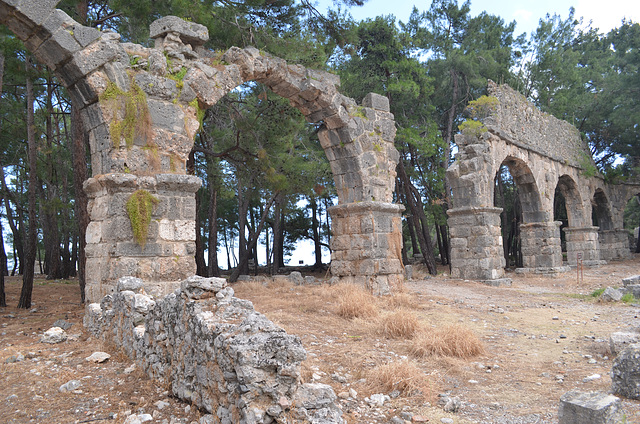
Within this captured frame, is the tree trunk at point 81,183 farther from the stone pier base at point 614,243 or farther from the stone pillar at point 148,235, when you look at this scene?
the stone pier base at point 614,243

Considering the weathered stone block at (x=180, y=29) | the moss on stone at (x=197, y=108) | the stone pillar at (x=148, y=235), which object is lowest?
the stone pillar at (x=148, y=235)

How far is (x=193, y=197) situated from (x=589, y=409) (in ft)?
17.5

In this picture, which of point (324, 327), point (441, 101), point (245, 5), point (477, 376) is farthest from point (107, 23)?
point (441, 101)

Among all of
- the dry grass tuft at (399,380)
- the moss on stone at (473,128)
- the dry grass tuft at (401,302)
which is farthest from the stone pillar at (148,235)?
the moss on stone at (473,128)

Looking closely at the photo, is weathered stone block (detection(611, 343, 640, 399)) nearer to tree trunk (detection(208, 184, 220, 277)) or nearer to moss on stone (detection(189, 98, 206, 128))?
moss on stone (detection(189, 98, 206, 128))

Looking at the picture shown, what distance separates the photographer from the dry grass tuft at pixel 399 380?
3.82 meters

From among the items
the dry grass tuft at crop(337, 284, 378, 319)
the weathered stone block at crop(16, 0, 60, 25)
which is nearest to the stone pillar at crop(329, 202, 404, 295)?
the dry grass tuft at crop(337, 284, 378, 319)

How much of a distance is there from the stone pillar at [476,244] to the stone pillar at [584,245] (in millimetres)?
7906

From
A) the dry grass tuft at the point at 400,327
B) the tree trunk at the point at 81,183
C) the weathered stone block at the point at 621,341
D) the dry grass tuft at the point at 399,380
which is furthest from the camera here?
the tree trunk at the point at 81,183

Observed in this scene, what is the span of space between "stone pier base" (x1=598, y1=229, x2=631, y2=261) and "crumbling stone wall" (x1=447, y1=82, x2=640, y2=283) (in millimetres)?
42

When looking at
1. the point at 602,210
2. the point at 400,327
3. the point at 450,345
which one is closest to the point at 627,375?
the point at 450,345

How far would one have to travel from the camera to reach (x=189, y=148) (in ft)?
22.2

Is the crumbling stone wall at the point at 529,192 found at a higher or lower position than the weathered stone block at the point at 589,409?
higher

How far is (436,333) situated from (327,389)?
2736 millimetres
